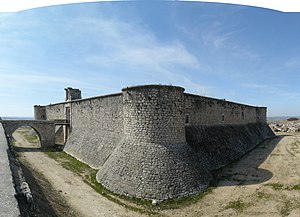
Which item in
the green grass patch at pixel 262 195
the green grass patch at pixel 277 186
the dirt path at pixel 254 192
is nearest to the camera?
the dirt path at pixel 254 192

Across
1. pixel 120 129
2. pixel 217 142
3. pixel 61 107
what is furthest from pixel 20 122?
pixel 217 142

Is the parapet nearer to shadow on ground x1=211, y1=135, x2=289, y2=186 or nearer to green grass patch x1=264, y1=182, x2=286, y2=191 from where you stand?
shadow on ground x1=211, y1=135, x2=289, y2=186

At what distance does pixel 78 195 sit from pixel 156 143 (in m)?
5.17

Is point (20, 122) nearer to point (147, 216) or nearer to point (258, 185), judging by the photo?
point (147, 216)

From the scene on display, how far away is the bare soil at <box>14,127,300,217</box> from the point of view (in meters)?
10.5

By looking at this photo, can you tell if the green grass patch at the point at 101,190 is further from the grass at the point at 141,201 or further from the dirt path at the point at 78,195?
the dirt path at the point at 78,195

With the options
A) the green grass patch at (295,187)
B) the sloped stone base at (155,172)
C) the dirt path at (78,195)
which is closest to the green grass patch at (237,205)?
the sloped stone base at (155,172)

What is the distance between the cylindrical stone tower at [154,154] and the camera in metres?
12.2

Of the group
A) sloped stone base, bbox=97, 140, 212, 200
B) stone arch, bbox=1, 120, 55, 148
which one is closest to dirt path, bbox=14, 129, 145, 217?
sloped stone base, bbox=97, 140, 212, 200

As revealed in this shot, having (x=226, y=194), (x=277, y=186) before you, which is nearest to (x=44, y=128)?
(x=226, y=194)

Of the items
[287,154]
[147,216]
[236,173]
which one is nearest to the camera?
[147,216]

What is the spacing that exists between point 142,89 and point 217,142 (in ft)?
29.3

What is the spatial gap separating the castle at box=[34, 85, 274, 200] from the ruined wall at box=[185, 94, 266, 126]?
3.2 inches

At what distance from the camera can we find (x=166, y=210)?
10.9m
